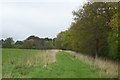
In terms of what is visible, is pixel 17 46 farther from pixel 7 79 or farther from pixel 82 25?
pixel 7 79

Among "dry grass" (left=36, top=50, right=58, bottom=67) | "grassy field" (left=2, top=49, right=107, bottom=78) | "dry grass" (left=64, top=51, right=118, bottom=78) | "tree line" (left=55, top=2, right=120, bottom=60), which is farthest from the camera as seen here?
"tree line" (left=55, top=2, right=120, bottom=60)

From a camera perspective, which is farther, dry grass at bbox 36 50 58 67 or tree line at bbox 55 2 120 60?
tree line at bbox 55 2 120 60

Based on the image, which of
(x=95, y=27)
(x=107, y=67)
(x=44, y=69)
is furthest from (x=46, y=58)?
(x=95, y=27)

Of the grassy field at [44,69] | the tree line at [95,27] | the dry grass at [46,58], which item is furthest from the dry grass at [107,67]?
the tree line at [95,27]

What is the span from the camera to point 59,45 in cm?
11994

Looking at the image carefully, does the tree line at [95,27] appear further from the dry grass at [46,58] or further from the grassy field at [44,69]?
the grassy field at [44,69]

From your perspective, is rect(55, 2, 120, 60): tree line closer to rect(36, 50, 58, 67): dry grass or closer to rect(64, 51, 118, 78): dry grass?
rect(36, 50, 58, 67): dry grass

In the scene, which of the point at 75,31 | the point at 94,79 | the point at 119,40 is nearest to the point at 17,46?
the point at 75,31

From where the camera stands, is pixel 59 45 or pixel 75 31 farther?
pixel 59 45

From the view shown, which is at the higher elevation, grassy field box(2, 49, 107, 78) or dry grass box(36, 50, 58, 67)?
dry grass box(36, 50, 58, 67)

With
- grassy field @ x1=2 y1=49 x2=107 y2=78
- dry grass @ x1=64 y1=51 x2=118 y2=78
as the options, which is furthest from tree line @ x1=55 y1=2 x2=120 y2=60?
grassy field @ x1=2 y1=49 x2=107 y2=78

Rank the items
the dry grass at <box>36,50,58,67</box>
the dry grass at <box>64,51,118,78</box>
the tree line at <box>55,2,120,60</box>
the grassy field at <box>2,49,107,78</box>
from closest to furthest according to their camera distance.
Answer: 1. the grassy field at <box>2,49,107,78</box>
2. the dry grass at <box>64,51,118,78</box>
3. the dry grass at <box>36,50,58,67</box>
4. the tree line at <box>55,2,120,60</box>

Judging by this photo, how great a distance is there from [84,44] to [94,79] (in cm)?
3096

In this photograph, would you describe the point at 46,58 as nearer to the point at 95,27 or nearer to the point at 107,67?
the point at 107,67
